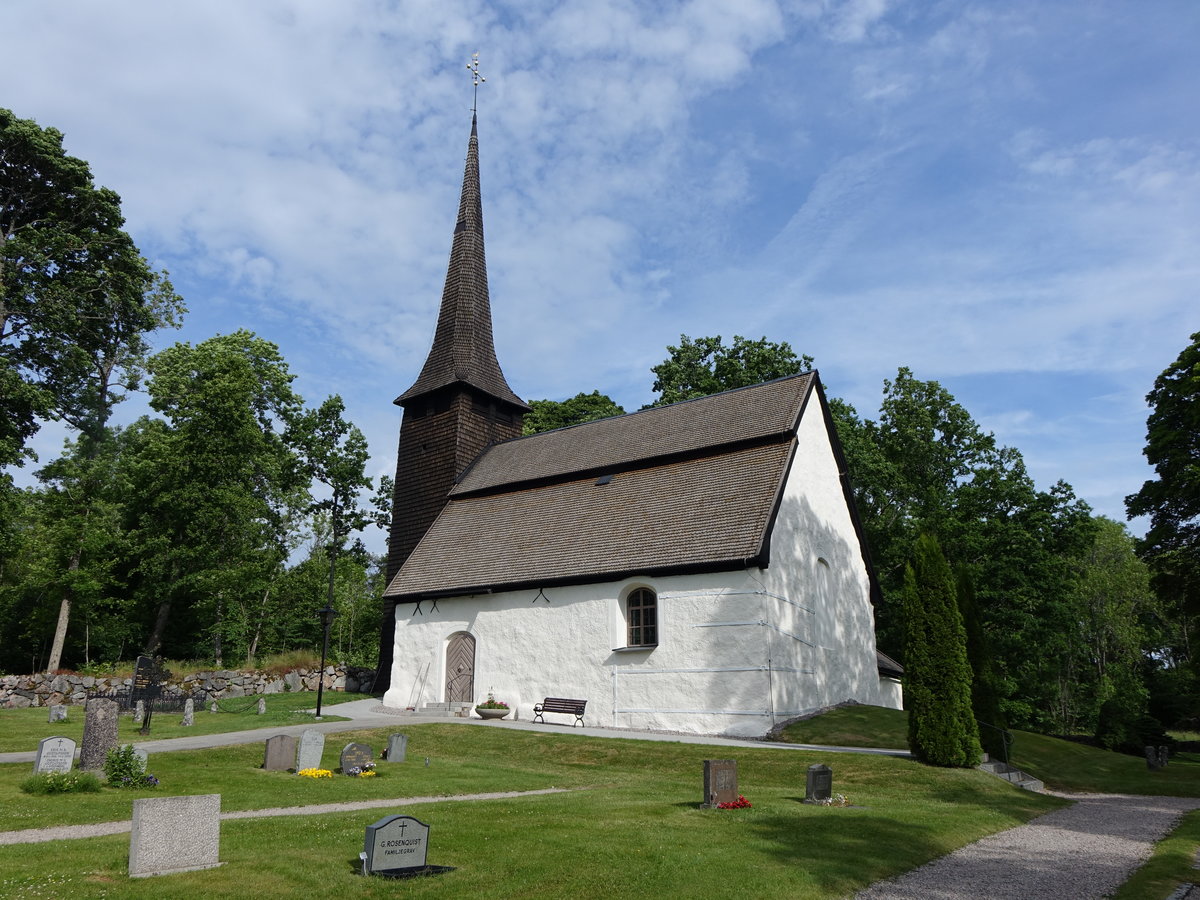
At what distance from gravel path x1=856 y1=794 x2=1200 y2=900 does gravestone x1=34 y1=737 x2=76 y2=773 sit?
10902 mm

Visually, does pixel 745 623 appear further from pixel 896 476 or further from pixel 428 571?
pixel 896 476

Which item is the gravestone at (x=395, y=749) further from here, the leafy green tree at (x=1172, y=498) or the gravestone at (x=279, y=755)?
the leafy green tree at (x=1172, y=498)

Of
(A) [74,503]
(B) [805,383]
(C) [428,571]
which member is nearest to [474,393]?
(C) [428,571]

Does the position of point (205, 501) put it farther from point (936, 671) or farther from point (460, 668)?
point (936, 671)

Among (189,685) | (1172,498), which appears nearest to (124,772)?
(189,685)

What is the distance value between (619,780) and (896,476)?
26232mm

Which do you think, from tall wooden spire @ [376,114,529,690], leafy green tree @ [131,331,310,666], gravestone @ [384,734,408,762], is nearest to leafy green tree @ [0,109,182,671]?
leafy green tree @ [131,331,310,666]

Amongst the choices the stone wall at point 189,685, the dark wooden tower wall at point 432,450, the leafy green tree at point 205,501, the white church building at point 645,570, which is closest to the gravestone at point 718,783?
the white church building at point 645,570

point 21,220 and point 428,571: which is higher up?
point 21,220

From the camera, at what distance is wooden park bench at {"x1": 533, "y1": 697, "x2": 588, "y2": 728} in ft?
65.8

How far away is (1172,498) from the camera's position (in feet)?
80.2

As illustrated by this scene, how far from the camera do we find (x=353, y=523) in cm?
4175

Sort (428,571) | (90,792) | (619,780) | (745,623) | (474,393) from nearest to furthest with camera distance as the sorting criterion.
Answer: (90,792) → (619,780) → (745,623) → (428,571) → (474,393)

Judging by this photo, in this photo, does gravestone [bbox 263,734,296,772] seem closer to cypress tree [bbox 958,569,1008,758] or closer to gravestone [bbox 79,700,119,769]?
gravestone [bbox 79,700,119,769]
